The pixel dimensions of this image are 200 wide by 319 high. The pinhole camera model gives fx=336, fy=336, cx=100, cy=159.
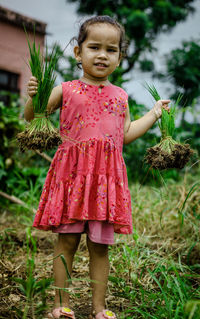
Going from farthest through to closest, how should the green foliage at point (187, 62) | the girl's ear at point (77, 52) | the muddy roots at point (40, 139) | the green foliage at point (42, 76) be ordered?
the green foliage at point (187, 62) < the girl's ear at point (77, 52) < the green foliage at point (42, 76) < the muddy roots at point (40, 139)

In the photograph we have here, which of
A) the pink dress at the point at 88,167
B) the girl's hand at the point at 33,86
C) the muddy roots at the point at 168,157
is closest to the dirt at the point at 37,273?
the pink dress at the point at 88,167

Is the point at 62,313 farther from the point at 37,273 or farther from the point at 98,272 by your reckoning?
the point at 37,273

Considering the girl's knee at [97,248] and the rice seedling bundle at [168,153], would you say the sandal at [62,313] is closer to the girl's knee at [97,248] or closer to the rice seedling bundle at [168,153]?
the girl's knee at [97,248]

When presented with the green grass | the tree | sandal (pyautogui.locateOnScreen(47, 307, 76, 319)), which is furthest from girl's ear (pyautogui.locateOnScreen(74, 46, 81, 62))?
the tree

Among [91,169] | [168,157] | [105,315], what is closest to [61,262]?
[105,315]

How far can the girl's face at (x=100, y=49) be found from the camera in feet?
5.95

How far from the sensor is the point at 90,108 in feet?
6.01

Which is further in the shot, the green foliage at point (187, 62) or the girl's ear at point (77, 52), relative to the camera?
the green foliage at point (187, 62)

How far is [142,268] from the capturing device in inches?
87.2

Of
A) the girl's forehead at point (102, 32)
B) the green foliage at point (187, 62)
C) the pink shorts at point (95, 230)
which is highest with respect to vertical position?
the green foliage at point (187, 62)

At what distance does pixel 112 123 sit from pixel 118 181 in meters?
0.33

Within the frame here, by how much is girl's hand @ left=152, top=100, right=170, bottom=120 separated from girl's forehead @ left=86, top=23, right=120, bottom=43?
0.46 m

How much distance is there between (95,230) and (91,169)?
311mm

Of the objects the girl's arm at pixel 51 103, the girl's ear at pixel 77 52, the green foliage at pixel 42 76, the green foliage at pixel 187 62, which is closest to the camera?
the green foliage at pixel 42 76
